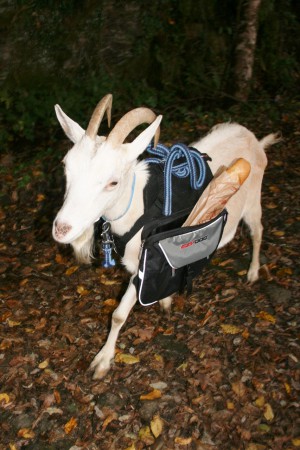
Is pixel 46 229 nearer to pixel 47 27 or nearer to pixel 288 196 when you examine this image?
pixel 288 196

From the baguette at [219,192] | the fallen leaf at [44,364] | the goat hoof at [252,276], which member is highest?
the baguette at [219,192]

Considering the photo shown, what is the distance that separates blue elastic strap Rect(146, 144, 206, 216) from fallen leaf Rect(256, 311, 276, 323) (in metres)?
1.47

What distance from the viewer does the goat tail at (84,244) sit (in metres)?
3.09

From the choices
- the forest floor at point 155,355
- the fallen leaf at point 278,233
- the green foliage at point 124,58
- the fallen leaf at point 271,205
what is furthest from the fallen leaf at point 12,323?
the green foliage at point 124,58

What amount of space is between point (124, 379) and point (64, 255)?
1.87 m

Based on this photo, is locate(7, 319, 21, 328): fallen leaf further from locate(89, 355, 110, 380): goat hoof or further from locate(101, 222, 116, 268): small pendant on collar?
locate(101, 222, 116, 268): small pendant on collar

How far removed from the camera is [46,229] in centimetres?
535

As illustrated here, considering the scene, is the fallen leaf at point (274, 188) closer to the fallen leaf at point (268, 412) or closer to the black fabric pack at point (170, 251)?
the black fabric pack at point (170, 251)

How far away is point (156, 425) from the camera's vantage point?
316 centimetres

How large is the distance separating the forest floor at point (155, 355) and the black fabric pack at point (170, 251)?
82cm

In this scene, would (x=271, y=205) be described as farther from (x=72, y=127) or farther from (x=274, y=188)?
(x=72, y=127)

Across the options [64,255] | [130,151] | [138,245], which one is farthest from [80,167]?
[64,255]

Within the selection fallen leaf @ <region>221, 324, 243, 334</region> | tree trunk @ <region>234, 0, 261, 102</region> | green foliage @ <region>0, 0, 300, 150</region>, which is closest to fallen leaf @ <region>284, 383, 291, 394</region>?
fallen leaf @ <region>221, 324, 243, 334</region>

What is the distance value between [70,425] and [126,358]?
2.39 ft
